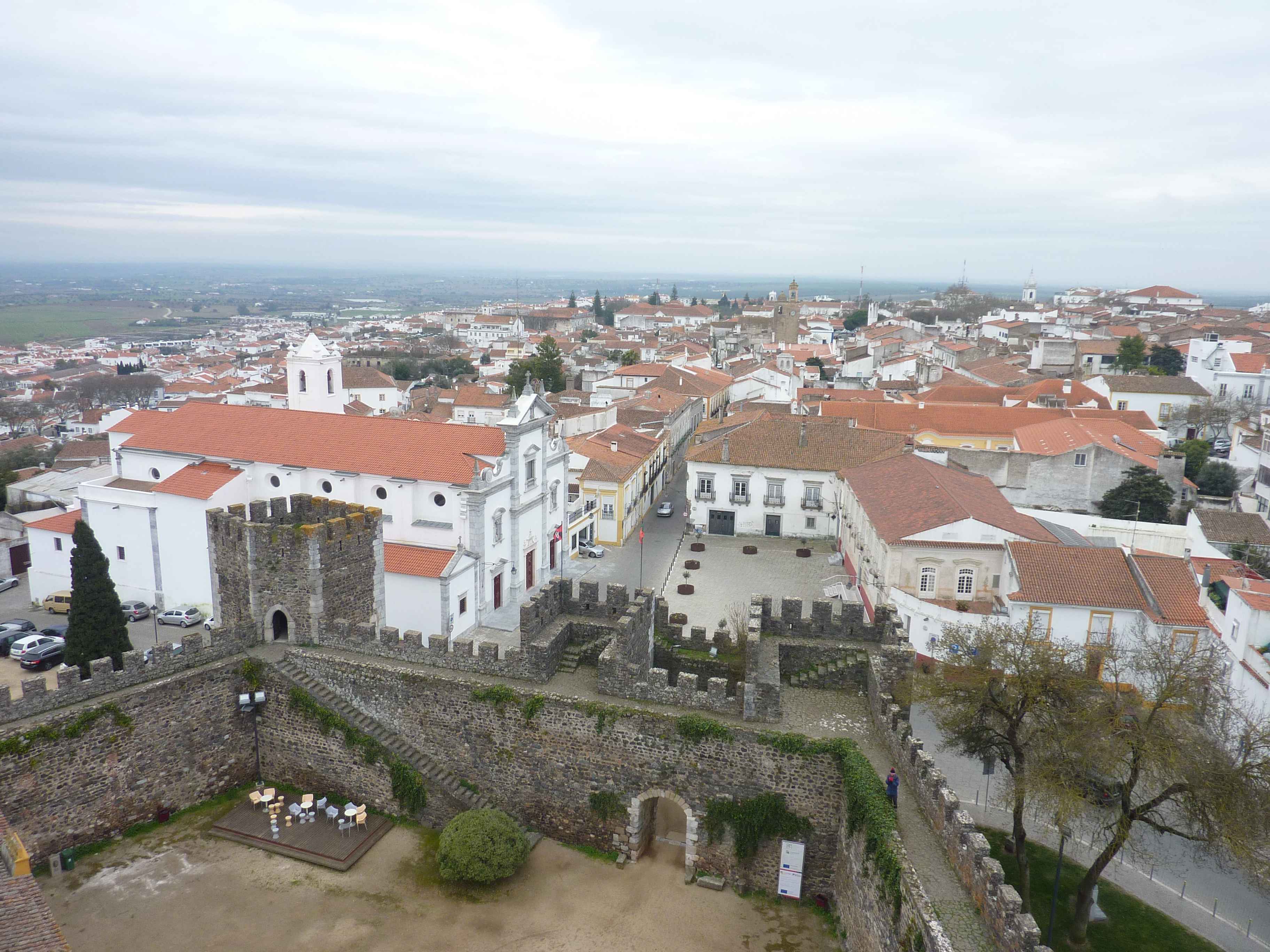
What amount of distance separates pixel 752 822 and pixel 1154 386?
55687 mm

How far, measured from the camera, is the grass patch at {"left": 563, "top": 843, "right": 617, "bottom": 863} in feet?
60.1

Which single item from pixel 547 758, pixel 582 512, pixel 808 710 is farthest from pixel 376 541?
pixel 582 512

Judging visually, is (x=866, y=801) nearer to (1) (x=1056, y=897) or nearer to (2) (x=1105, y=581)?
(1) (x=1056, y=897)

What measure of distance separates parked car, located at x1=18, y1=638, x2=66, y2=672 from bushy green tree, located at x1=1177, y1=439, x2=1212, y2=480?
54.2m

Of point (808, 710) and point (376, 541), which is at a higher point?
point (376, 541)

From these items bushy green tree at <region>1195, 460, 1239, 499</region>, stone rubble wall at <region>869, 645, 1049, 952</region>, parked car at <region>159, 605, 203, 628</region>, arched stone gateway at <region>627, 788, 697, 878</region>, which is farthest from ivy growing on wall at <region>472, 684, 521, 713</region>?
bushy green tree at <region>1195, 460, 1239, 499</region>

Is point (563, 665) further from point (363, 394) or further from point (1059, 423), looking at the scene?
point (363, 394)

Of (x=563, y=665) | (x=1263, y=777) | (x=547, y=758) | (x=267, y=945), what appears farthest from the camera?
(x=563, y=665)

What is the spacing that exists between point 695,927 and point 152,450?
28.8 m

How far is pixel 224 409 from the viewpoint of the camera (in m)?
35.0

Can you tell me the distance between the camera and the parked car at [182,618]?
30.9 metres

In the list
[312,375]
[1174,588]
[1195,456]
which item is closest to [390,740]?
[1174,588]

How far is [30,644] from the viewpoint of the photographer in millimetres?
27500

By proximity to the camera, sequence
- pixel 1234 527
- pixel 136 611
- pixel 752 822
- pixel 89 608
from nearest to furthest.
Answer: pixel 752 822 < pixel 89 608 < pixel 136 611 < pixel 1234 527
